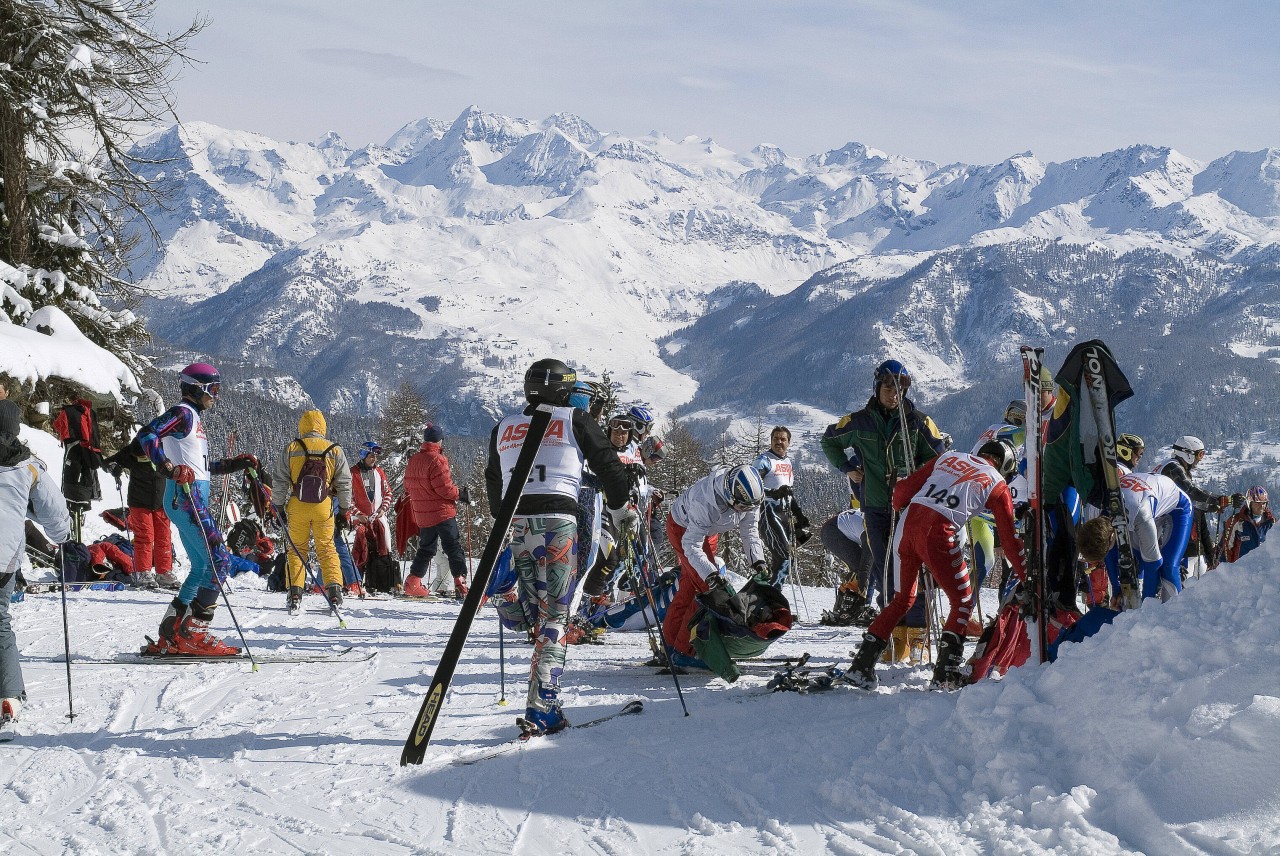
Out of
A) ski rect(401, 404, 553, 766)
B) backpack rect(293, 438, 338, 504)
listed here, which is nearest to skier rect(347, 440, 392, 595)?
backpack rect(293, 438, 338, 504)

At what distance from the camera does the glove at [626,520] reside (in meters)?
7.11

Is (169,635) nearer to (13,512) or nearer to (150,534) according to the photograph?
(13,512)

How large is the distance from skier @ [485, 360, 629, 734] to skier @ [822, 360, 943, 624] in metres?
2.92

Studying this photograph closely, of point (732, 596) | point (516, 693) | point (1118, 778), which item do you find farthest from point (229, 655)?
point (1118, 778)

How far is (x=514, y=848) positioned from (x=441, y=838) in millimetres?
336

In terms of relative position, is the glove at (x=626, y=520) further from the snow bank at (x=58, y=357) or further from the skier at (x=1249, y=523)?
the snow bank at (x=58, y=357)

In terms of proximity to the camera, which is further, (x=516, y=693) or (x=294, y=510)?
(x=294, y=510)

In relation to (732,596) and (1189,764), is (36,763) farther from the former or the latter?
(1189,764)

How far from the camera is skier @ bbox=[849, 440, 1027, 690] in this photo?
6410 millimetres

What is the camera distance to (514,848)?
14.0ft

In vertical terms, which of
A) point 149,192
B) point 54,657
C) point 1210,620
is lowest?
point 54,657

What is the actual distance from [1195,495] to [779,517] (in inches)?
233

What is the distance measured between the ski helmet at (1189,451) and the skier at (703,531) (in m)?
5.59

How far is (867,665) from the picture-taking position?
21.1ft
